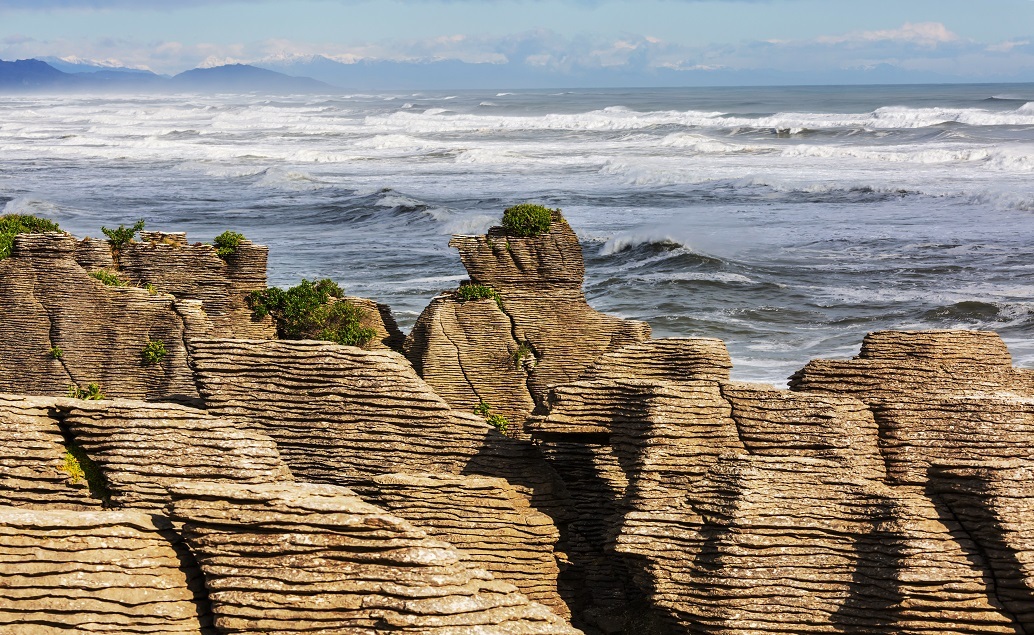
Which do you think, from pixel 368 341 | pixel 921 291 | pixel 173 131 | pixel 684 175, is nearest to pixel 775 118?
pixel 684 175

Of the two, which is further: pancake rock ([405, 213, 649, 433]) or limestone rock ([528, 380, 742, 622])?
pancake rock ([405, 213, 649, 433])

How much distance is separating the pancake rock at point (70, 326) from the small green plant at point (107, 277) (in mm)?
394

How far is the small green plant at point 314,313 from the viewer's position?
56.9ft

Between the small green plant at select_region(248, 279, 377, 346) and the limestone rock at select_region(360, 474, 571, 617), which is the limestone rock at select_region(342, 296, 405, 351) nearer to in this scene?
the small green plant at select_region(248, 279, 377, 346)

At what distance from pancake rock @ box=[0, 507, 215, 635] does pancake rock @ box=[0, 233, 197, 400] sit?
336 inches

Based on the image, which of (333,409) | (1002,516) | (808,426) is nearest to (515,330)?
(333,409)

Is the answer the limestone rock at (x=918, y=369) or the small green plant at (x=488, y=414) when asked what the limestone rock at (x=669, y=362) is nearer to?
the limestone rock at (x=918, y=369)

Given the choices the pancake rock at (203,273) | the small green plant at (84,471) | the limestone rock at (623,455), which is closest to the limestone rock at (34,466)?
the small green plant at (84,471)

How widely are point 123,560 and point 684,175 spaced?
7056cm

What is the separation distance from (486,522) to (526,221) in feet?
30.8

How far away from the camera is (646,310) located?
3647cm

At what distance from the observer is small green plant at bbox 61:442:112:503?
9062mm

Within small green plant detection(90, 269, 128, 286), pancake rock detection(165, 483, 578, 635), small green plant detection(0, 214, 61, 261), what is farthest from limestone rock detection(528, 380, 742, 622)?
small green plant detection(0, 214, 61, 261)

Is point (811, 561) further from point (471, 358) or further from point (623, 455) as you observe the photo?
point (471, 358)
